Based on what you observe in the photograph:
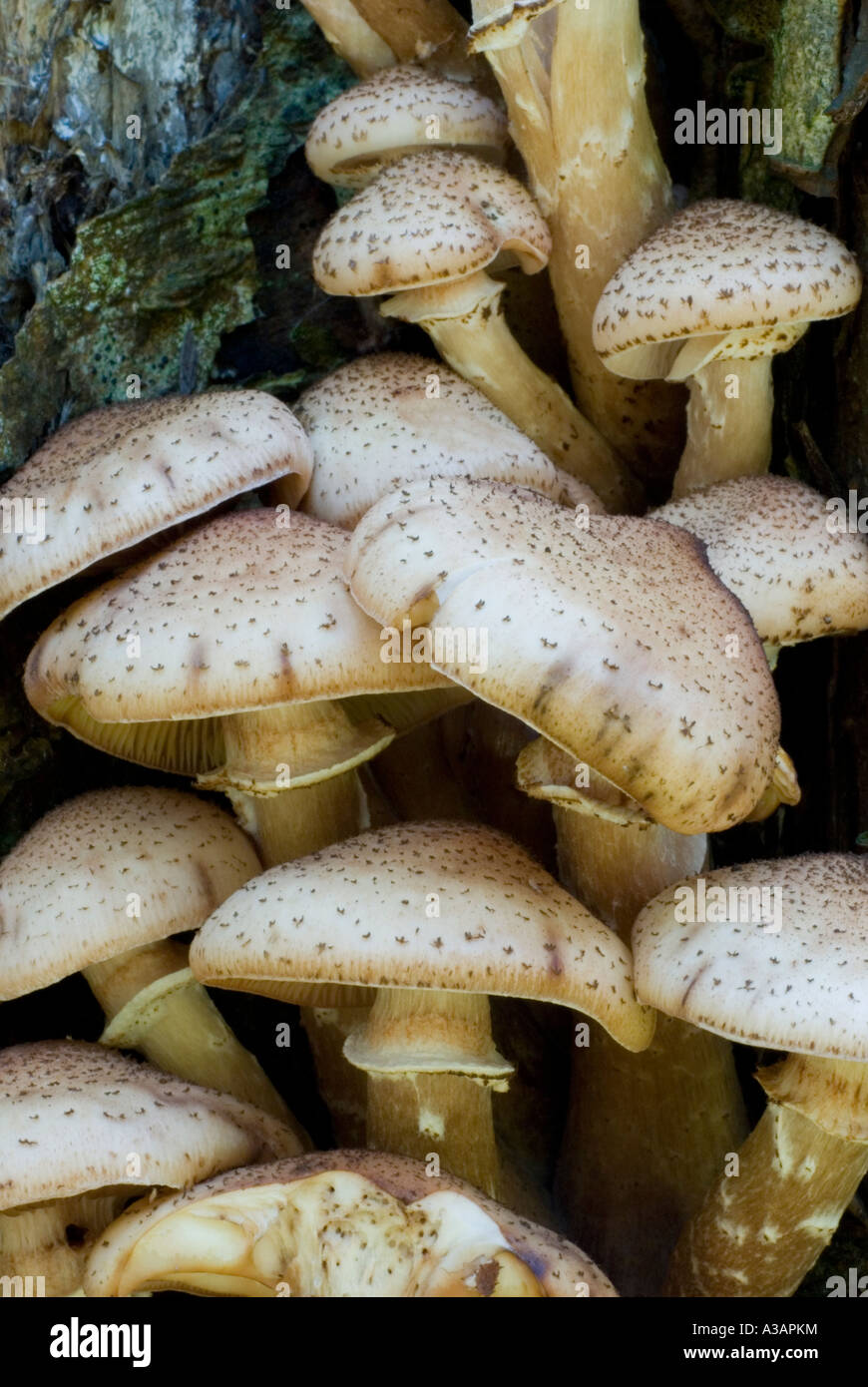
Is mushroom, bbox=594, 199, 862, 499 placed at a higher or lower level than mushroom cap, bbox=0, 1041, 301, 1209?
higher

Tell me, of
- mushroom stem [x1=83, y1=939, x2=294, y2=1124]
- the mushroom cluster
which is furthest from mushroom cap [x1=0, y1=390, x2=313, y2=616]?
mushroom stem [x1=83, y1=939, x2=294, y2=1124]

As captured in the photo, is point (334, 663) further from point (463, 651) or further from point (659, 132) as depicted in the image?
point (659, 132)

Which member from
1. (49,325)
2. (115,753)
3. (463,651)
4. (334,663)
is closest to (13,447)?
(49,325)

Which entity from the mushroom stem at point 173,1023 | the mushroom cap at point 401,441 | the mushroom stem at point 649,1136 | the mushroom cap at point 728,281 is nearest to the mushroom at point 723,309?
the mushroom cap at point 728,281

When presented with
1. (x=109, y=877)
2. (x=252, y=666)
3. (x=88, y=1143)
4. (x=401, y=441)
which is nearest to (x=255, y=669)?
(x=252, y=666)

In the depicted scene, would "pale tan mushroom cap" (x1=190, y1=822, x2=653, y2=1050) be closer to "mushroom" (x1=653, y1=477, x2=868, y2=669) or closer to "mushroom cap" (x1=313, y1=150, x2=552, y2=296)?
"mushroom" (x1=653, y1=477, x2=868, y2=669)

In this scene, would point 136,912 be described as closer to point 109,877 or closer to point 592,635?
point 109,877

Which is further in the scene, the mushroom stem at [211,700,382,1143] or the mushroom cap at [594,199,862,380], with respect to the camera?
the mushroom stem at [211,700,382,1143]
